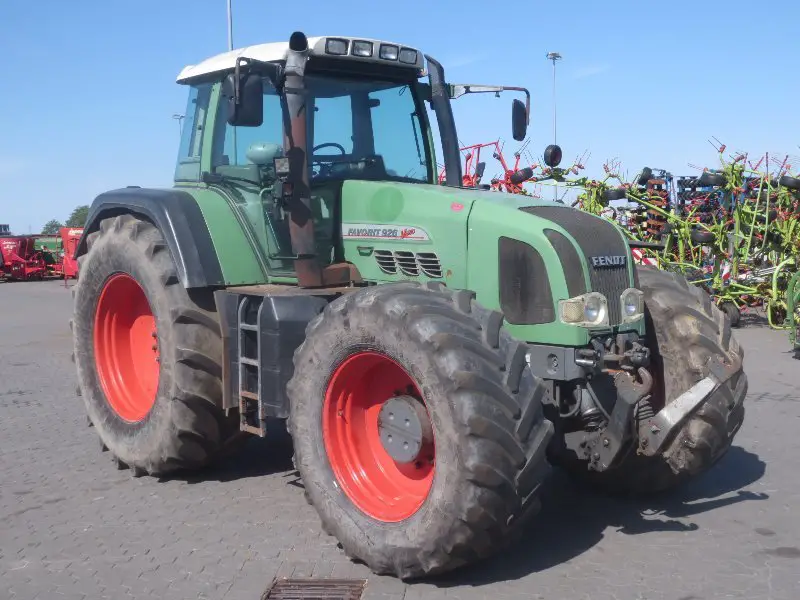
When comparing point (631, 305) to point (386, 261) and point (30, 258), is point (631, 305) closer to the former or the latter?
point (386, 261)

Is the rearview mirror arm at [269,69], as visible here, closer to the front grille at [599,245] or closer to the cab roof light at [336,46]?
the cab roof light at [336,46]

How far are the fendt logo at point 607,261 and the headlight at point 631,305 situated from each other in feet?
0.53

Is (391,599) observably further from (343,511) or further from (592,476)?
(592,476)

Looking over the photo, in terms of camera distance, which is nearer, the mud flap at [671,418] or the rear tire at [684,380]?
the mud flap at [671,418]

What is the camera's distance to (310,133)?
5820 mm

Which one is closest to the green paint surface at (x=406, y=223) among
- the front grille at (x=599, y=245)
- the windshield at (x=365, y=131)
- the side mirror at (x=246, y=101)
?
the windshield at (x=365, y=131)

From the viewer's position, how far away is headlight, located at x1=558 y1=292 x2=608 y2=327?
15.3 ft

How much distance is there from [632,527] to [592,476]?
556mm

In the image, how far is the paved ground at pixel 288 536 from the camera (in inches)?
171

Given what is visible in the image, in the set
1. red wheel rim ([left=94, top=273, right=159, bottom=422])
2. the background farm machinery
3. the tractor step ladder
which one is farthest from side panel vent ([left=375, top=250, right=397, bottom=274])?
the background farm machinery

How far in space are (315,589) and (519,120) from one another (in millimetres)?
3623

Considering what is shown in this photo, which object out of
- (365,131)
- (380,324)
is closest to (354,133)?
(365,131)

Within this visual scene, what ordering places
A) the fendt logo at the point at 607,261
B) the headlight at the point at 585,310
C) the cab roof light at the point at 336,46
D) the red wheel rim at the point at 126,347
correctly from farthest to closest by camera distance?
1. the red wheel rim at the point at 126,347
2. the cab roof light at the point at 336,46
3. the fendt logo at the point at 607,261
4. the headlight at the point at 585,310

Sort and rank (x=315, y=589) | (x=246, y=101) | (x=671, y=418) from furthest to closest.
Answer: (x=246, y=101) < (x=671, y=418) < (x=315, y=589)
